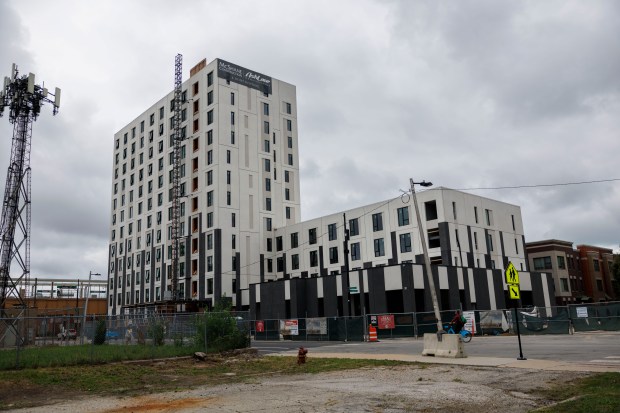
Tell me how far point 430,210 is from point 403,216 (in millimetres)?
3476

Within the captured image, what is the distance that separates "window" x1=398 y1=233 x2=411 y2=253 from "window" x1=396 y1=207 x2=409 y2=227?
4.84 ft

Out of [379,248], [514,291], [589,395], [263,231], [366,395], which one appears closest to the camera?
[589,395]

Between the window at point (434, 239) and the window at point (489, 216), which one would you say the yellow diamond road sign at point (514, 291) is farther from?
the window at point (489, 216)

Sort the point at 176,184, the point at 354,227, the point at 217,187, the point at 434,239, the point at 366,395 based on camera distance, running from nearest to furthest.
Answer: the point at 366,395 → the point at 434,239 → the point at 354,227 → the point at 217,187 → the point at 176,184

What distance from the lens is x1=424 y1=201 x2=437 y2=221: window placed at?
6544 cm

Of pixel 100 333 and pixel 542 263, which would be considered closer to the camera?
pixel 100 333

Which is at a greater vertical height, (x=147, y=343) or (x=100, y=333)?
(x=100, y=333)

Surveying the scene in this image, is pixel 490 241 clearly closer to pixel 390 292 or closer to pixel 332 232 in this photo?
pixel 390 292

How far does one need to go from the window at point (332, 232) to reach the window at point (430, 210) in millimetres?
14150

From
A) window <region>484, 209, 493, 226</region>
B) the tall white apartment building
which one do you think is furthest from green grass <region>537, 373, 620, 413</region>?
the tall white apartment building

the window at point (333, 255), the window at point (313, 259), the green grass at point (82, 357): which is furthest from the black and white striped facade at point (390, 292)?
the green grass at point (82, 357)

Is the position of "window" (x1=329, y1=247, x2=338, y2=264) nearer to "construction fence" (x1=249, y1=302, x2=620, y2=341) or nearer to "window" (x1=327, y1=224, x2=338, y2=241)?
"window" (x1=327, y1=224, x2=338, y2=241)

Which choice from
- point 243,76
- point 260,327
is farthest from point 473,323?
point 243,76

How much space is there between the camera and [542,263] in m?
87.1
